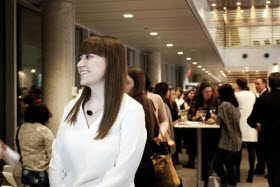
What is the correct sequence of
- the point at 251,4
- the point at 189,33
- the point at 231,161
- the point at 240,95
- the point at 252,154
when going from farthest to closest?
the point at 251,4 → the point at 189,33 → the point at 240,95 → the point at 252,154 → the point at 231,161

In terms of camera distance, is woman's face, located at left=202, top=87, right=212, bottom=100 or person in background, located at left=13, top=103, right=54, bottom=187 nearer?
person in background, located at left=13, top=103, right=54, bottom=187

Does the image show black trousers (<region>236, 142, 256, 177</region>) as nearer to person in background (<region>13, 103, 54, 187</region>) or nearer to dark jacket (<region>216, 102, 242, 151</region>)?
dark jacket (<region>216, 102, 242, 151</region>)

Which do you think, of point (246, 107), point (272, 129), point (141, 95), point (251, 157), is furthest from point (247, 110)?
point (141, 95)

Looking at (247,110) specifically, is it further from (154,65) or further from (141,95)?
(154,65)

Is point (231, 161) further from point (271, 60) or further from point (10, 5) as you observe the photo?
point (271, 60)

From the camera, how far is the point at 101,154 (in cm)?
165

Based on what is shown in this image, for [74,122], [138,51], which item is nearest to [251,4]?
[138,51]

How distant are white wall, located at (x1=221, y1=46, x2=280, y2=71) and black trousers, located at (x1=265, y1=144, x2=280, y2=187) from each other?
1628 cm

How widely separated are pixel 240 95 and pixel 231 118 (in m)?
1.65

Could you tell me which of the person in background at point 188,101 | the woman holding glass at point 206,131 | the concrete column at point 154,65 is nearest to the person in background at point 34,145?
the woman holding glass at point 206,131

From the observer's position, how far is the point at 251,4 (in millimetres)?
17766

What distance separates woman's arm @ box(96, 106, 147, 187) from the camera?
162 centimetres

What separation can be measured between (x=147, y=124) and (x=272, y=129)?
199 centimetres

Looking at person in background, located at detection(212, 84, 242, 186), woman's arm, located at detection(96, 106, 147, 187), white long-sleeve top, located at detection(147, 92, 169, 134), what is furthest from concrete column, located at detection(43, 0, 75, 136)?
woman's arm, located at detection(96, 106, 147, 187)
